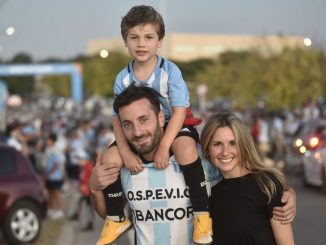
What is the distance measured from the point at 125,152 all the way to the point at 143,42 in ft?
1.92

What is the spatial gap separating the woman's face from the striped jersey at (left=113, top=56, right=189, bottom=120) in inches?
10.2

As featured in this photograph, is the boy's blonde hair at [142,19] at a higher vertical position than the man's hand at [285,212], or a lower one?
higher

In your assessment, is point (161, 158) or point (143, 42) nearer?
point (161, 158)

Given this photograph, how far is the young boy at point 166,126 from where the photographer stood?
387cm

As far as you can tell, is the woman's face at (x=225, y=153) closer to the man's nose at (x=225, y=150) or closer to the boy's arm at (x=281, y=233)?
the man's nose at (x=225, y=150)

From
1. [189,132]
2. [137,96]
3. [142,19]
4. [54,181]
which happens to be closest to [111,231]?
[189,132]

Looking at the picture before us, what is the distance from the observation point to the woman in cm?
384

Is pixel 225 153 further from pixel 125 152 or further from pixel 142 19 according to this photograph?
pixel 142 19

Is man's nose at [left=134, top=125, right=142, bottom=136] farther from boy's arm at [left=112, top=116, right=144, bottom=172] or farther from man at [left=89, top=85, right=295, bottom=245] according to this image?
boy's arm at [left=112, top=116, right=144, bottom=172]

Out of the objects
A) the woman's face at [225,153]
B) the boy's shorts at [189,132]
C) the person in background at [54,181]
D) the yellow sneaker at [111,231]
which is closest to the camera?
the woman's face at [225,153]

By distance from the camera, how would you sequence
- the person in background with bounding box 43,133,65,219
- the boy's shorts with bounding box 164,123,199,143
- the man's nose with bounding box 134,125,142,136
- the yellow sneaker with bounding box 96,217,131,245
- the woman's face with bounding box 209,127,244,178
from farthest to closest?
the person in background with bounding box 43,133,65,219, the yellow sneaker with bounding box 96,217,131,245, the boy's shorts with bounding box 164,123,199,143, the woman's face with bounding box 209,127,244,178, the man's nose with bounding box 134,125,142,136

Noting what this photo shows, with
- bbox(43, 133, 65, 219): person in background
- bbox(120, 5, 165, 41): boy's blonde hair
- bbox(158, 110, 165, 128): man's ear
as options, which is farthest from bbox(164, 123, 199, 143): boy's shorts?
bbox(43, 133, 65, 219): person in background

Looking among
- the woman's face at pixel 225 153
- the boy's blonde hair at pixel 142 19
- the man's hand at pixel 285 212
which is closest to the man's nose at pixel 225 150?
the woman's face at pixel 225 153

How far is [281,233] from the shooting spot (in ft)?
12.6
